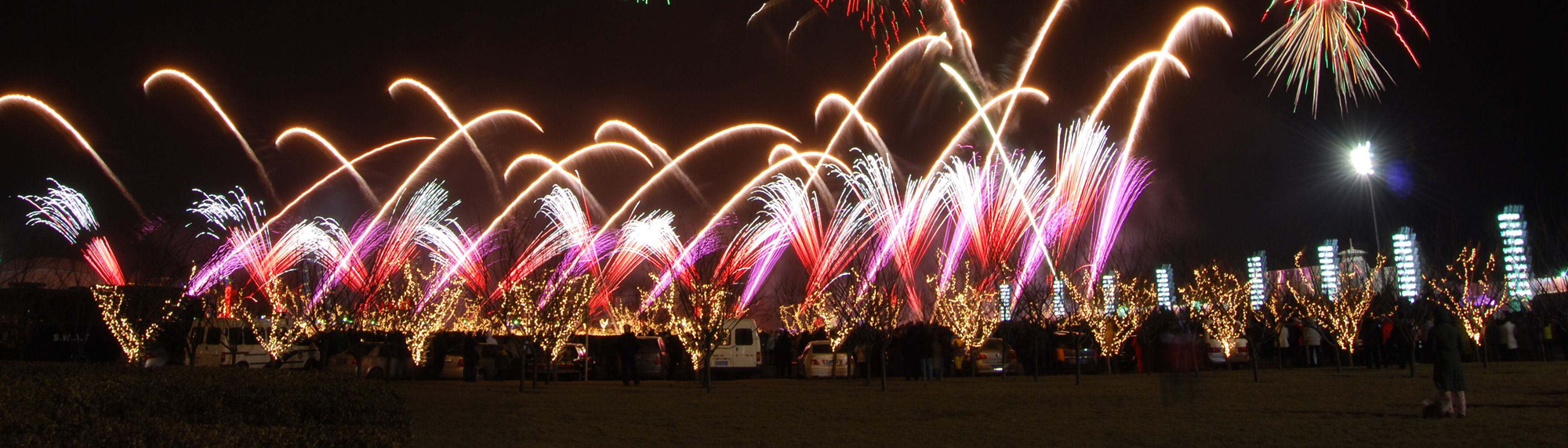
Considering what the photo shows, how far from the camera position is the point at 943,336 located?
90.1 feet

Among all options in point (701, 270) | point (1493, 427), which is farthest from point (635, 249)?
point (1493, 427)

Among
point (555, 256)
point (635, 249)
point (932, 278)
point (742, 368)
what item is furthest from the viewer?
point (932, 278)

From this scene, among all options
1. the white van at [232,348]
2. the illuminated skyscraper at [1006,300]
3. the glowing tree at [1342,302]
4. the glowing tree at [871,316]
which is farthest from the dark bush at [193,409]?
the glowing tree at [1342,302]

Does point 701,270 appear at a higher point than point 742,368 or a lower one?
higher

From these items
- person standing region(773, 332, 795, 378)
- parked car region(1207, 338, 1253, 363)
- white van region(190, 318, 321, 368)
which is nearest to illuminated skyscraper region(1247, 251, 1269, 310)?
parked car region(1207, 338, 1253, 363)

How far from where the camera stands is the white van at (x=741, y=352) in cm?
3132

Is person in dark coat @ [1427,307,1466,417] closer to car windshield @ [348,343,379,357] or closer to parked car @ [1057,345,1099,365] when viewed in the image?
parked car @ [1057,345,1099,365]

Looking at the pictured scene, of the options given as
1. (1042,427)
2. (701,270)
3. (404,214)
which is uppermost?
(404,214)

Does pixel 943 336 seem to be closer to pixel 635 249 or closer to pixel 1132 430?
pixel 635 249

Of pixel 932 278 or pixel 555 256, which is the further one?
pixel 932 278

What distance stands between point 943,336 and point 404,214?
15.3m

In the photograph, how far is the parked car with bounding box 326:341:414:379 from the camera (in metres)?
27.3

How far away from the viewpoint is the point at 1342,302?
1057 inches

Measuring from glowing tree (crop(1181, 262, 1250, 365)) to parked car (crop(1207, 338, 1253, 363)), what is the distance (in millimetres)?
384
